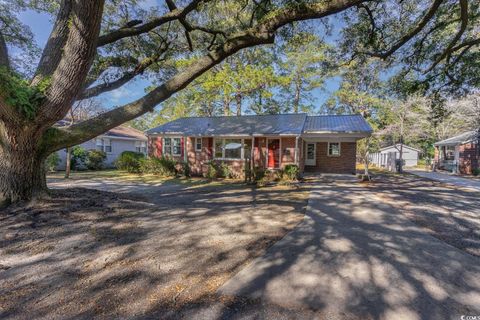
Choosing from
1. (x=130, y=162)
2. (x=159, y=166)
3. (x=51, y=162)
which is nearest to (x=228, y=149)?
(x=159, y=166)

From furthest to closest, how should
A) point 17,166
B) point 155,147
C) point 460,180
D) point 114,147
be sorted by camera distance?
point 114,147, point 155,147, point 460,180, point 17,166

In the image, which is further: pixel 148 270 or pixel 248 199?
pixel 248 199

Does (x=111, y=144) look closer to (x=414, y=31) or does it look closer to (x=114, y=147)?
(x=114, y=147)

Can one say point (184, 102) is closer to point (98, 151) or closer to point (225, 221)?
point (98, 151)

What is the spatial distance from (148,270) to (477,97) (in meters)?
23.2

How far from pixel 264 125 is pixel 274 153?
7.57 feet

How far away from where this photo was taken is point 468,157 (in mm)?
21125

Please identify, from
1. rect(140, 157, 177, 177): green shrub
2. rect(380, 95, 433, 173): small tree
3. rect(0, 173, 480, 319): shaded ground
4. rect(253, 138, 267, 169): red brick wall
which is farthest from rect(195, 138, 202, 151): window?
rect(380, 95, 433, 173): small tree

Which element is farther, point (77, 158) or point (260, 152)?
point (77, 158)

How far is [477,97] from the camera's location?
655 inches

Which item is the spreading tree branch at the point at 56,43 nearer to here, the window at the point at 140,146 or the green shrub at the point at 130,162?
the green shrub at the point at 130,162

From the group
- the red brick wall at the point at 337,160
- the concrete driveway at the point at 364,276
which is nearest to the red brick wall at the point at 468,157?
the red brick wall at the point at 337,160

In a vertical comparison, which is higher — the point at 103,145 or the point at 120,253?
the point at 103,145

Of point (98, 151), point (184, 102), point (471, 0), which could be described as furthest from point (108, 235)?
point (184, 102)
